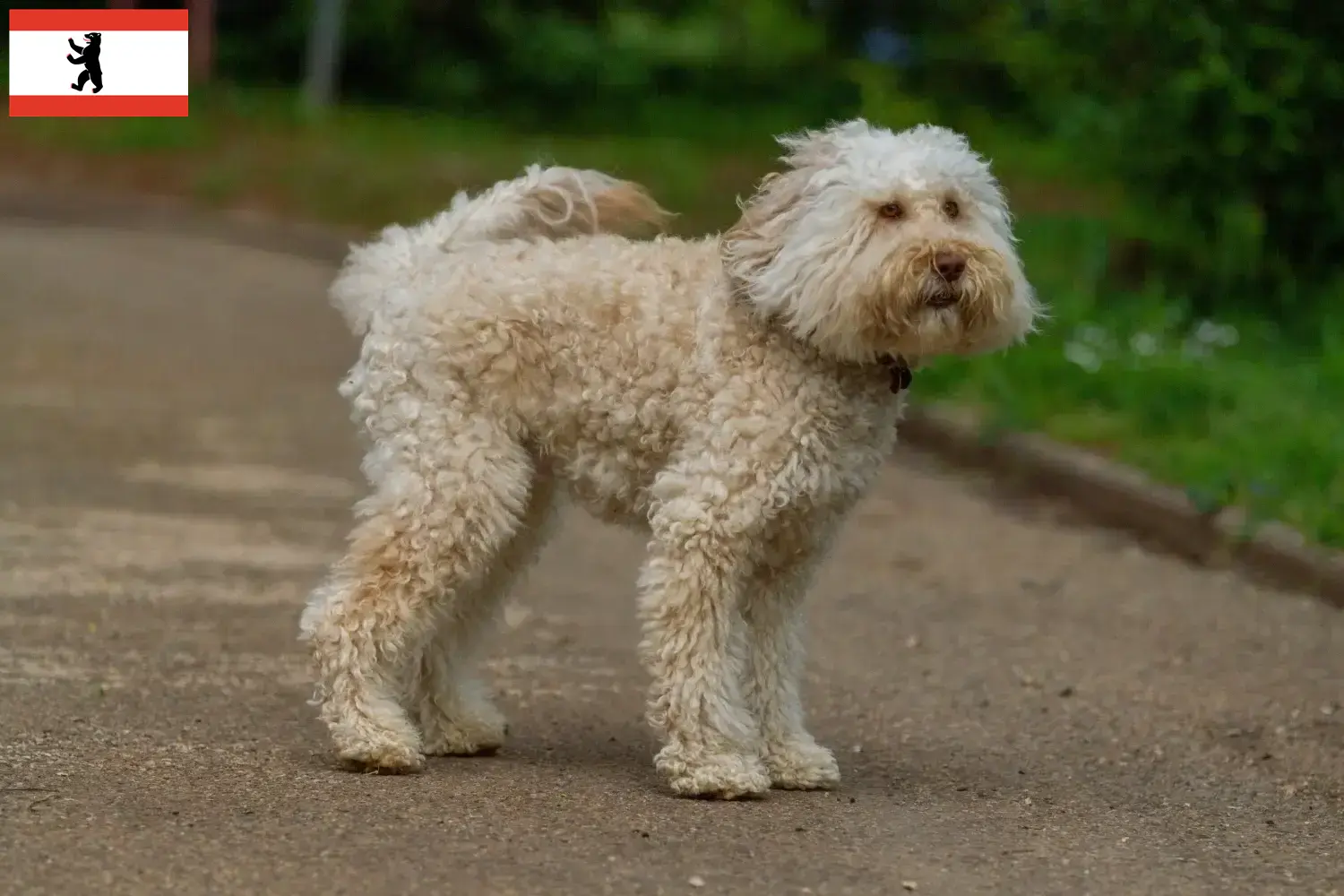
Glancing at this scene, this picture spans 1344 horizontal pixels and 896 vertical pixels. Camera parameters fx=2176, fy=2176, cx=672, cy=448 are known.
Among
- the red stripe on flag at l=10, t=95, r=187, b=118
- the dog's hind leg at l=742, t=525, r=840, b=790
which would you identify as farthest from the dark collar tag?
the red stripe on flag at l=10, t=95, r=187, b=118

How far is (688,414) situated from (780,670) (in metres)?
0.77

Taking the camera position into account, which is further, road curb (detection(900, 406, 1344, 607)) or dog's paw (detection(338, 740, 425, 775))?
road curb (detection(900, 406, 1344, 607))

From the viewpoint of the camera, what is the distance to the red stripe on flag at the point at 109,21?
11.8 meters

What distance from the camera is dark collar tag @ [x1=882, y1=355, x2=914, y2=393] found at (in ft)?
19.1

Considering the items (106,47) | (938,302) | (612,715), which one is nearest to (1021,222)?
(106,47)

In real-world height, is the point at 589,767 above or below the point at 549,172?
below

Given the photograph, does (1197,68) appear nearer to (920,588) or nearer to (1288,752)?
(920,588)

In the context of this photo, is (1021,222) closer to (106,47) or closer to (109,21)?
(109,21)

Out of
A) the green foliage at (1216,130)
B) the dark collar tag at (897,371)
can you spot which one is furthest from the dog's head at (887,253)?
the green foliage at (1216,130)

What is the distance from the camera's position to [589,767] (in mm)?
6047

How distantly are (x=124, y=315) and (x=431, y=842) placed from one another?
12.6 metres

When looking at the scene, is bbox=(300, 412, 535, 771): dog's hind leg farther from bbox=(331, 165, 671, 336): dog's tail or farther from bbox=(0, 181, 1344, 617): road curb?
bbox=(0, 181, 1344, 617): road curb

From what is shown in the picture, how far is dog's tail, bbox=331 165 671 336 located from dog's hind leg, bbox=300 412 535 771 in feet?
2.01

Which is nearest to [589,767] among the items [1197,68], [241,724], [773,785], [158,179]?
[773,785]
